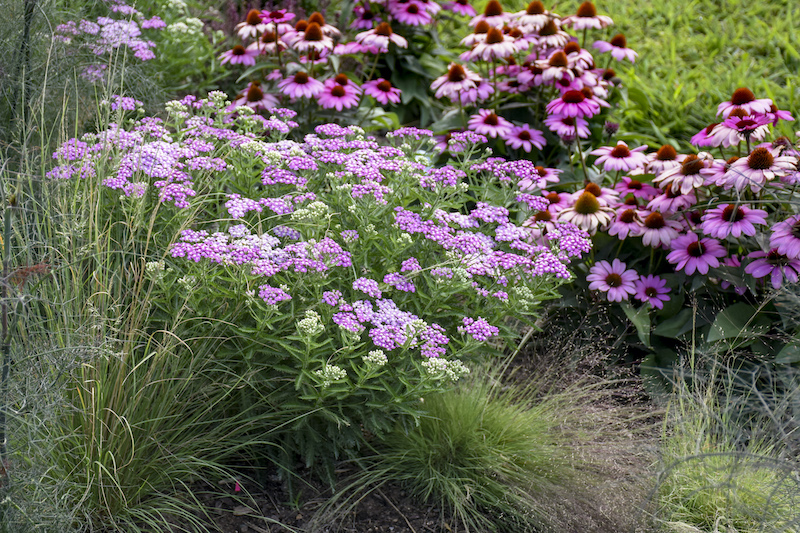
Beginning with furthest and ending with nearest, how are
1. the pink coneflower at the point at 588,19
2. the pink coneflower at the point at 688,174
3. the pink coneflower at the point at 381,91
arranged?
the pink coneflower at the point at 588,19 < the pink coneflower at the point at 381,91 < the pink coneflower at the point at 688,174

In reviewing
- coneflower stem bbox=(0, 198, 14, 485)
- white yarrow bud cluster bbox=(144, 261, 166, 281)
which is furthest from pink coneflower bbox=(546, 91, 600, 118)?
coneflower stem bbox=(0, 198, 14, 485)

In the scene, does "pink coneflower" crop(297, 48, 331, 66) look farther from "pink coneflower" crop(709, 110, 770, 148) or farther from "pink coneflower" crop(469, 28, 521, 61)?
"pink coneflower" crop(709, 110, 770, 148)

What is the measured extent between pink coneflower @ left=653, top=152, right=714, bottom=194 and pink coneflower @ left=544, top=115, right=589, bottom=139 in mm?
601

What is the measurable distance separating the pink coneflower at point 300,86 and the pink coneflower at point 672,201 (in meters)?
1.78

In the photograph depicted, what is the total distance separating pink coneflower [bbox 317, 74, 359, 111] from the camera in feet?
12.9

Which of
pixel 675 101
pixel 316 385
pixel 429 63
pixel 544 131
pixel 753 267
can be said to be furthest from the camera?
pixel 675 101

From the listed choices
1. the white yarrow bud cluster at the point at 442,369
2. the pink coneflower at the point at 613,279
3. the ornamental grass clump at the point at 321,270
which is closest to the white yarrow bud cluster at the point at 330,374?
the ornamental grass clump at the point at 321,270

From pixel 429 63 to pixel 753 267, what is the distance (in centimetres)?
250

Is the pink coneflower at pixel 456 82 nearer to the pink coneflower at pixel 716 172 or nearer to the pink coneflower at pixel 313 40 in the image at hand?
the pink coneflower at pixel 313 40

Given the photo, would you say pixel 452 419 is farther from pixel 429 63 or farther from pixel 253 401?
pixel 429 63

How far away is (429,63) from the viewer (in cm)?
477

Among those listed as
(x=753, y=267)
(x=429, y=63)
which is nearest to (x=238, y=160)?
(x=753, y=267)

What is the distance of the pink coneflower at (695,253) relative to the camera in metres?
3.06

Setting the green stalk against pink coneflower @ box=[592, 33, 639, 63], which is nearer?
the green stalk
